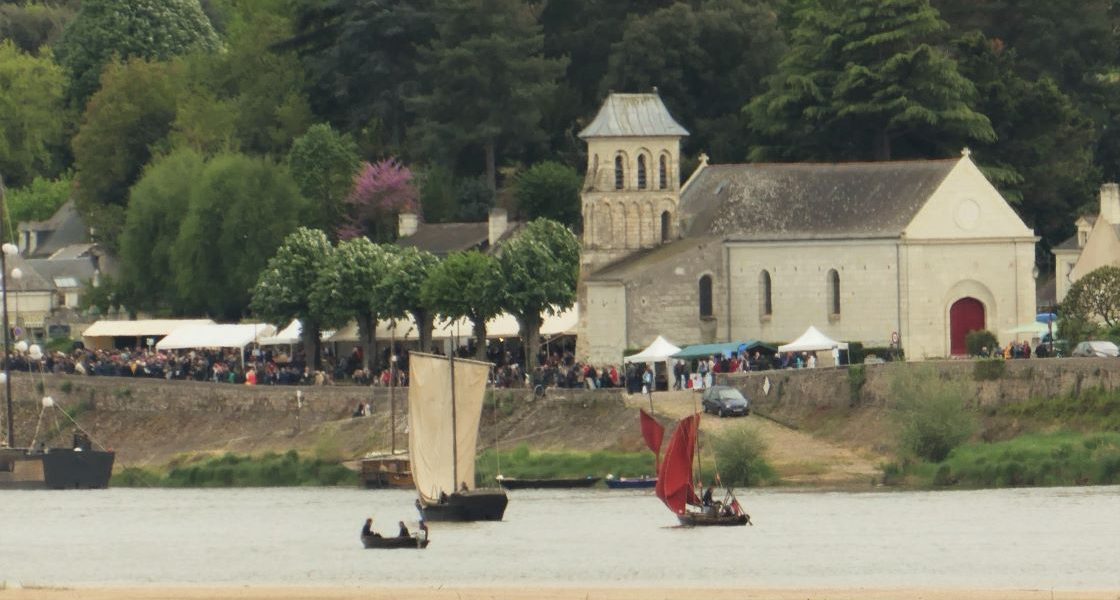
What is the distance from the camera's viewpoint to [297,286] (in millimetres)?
123812

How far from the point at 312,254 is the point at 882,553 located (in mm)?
47763

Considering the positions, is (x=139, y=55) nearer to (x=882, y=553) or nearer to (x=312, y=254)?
(x=312, y=254)

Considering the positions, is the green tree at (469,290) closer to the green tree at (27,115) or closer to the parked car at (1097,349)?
the parked car at (1097,349)

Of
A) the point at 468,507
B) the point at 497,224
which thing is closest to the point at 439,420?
the point at 468,507

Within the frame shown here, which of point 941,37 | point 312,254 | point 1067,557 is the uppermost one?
point 941,37

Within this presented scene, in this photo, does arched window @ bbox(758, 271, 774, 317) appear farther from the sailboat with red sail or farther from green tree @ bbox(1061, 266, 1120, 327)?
the sailboat with red sail

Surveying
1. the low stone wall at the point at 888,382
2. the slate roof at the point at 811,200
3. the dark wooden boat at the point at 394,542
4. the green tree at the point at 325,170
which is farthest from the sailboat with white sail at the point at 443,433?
the green tree at the point at 325,170

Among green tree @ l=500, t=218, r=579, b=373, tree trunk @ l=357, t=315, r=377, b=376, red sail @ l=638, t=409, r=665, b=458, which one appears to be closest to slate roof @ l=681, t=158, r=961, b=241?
green tree @ l=500, t=218, r=579, b=373

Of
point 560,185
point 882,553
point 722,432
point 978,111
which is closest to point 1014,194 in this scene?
point 978,111

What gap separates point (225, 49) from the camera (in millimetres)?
176375

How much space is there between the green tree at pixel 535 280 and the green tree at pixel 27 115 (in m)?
59.3

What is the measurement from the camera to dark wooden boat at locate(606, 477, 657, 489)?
337 ft

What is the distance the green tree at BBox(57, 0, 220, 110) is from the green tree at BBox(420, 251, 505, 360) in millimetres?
54026

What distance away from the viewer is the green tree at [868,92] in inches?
5032
